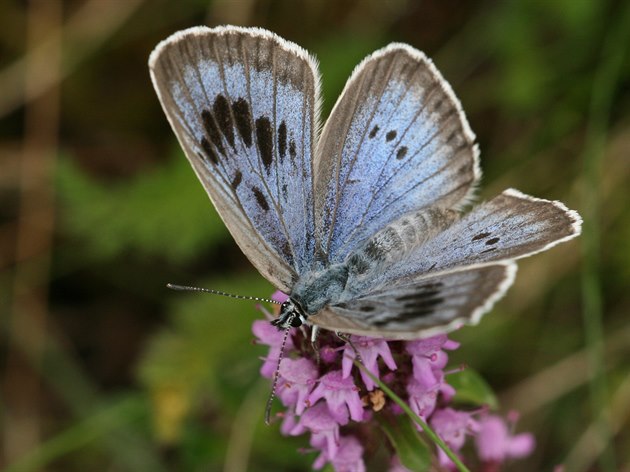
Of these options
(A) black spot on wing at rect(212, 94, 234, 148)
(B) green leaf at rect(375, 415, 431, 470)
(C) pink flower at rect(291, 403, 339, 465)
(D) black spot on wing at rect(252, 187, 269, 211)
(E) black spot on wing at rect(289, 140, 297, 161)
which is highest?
(A) black spot on wing at rect(212, 94, 234, 148)

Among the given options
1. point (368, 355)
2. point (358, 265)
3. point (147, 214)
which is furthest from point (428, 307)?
point (147, 214)

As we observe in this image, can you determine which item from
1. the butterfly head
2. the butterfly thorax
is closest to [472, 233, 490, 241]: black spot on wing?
the butterfly thorax

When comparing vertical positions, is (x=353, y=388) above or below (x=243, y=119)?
below

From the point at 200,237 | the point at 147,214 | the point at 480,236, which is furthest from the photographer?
the point at 147,214

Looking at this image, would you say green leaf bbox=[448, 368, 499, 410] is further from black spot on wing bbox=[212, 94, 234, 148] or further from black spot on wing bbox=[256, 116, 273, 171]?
black spot on wing bbox=[212, 94, 234, 148]

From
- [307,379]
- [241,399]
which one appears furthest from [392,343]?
[241,399]

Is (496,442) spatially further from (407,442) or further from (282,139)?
(282,139)

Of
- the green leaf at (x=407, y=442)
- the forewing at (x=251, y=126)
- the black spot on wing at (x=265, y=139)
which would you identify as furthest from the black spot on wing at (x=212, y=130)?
the green leaf at (x=407, y=442)
